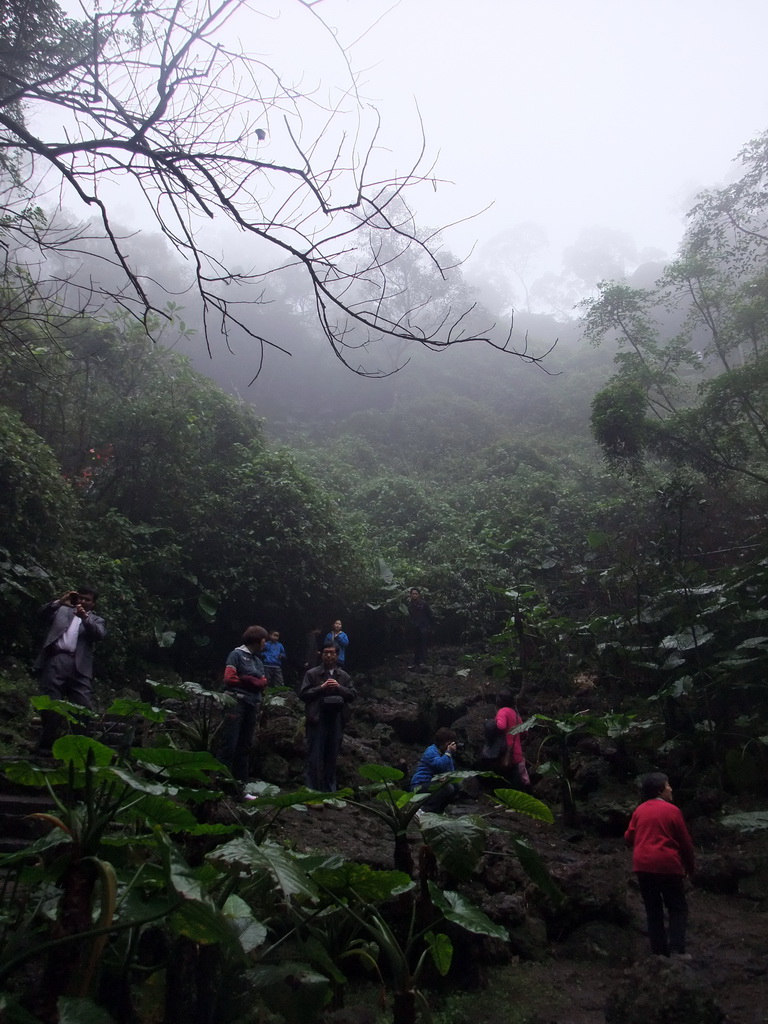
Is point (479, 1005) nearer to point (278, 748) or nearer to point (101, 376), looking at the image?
point (278, 748)

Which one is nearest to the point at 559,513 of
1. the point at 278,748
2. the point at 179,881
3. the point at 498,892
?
the point at 278,748

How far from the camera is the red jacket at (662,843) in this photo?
4055 mm

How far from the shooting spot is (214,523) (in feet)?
41.6

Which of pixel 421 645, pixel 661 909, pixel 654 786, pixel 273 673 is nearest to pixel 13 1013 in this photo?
pixel 661 909

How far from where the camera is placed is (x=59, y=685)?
5.52 metres

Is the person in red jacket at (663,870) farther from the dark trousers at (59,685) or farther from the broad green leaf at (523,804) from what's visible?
the dark trousers at (59,685)

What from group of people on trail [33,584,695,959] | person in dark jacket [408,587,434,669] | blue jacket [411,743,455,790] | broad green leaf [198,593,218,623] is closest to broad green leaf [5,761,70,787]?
group of people on trail [33,584,695,959]

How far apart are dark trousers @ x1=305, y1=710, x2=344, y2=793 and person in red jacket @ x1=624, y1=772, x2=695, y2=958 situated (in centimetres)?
282

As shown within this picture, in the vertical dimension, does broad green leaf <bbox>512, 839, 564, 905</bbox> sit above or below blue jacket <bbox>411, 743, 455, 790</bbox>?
below

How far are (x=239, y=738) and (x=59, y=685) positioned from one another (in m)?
1.57

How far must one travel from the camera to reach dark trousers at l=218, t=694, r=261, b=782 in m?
5.57

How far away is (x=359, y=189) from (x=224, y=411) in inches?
520

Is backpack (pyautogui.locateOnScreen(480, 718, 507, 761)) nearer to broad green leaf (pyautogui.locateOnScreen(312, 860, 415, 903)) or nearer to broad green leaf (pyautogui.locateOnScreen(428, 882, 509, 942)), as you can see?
Answer: broad green leaf (pyautogui.locateOnScreen(428, 882, 509, 942))

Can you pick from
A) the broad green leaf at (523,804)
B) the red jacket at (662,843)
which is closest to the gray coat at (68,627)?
the broad green leaf at (523,804)
